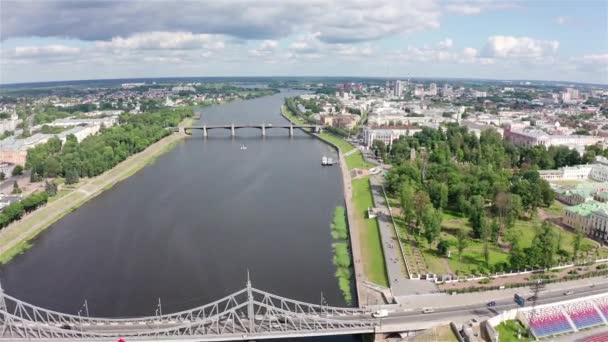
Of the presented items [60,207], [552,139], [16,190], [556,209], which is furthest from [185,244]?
[552,139]

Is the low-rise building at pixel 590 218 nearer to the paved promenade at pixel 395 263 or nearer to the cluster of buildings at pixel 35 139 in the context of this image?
the paved promenade at pixel 395 263

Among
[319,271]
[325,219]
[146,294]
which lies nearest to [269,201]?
[325,219]

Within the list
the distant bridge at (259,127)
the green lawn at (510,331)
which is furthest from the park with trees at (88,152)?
the green lawn at (510,331)

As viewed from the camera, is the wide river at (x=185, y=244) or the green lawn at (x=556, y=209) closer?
the wide river at (x=185, y=244)

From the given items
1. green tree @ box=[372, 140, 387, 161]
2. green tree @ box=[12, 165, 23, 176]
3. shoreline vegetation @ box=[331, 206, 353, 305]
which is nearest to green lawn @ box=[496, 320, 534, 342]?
shoreline vegetation @ box=[331, 206, 353, 305]

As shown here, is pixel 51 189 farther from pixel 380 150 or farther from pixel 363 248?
pixel 380 150

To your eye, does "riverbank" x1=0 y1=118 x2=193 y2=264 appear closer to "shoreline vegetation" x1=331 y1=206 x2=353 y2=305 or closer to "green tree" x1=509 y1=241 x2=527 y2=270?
"shoreline vegetation" x1=331 y1=206 x2=353 y2=305
